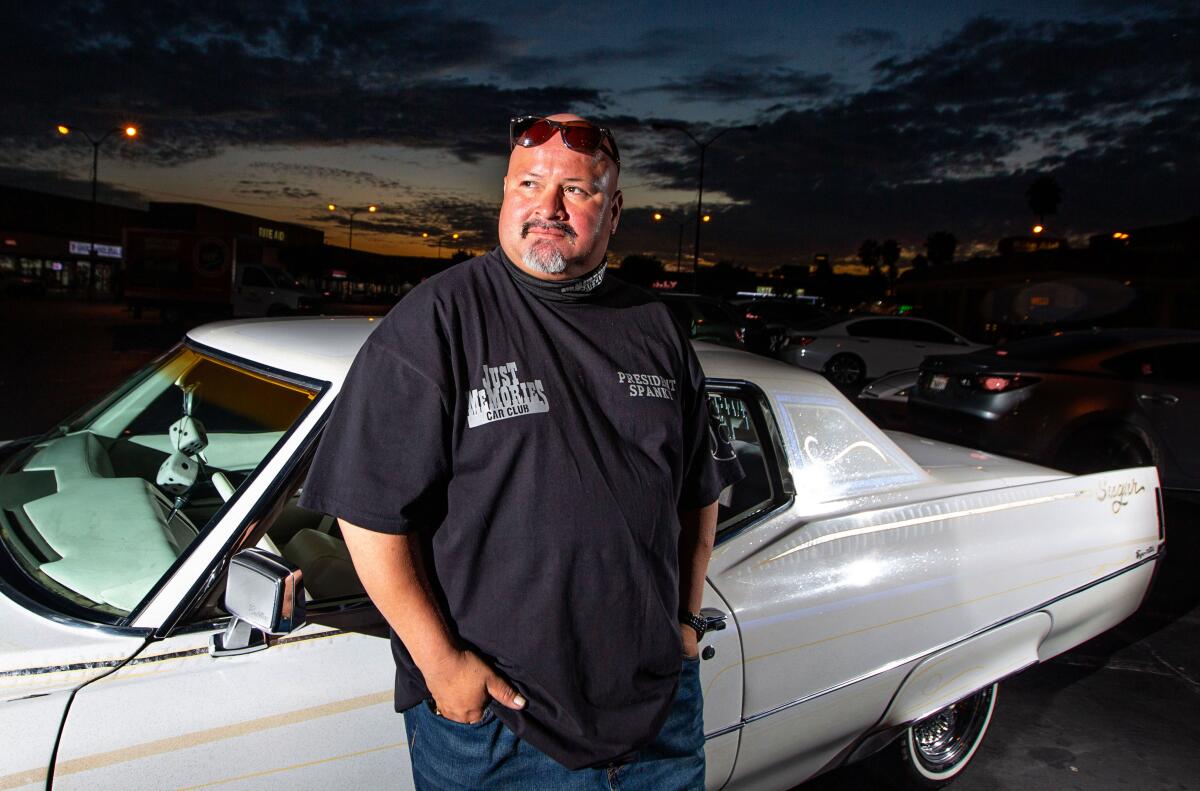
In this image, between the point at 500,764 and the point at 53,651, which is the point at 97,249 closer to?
the point at 53,651

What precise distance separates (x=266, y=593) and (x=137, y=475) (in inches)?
61.6

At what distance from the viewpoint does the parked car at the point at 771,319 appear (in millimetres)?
14590

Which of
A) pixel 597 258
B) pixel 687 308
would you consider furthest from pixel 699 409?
pixel 687 308

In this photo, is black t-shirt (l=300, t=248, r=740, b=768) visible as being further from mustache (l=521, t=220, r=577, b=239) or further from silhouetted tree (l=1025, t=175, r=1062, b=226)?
silhouetted tree (l=1025, t=175, r=1062, b=226)

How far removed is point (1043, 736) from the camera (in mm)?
3295

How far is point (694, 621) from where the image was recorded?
5.61 feet

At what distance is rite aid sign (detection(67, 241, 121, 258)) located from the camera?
5494 cm

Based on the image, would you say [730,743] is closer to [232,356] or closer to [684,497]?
[684,497]

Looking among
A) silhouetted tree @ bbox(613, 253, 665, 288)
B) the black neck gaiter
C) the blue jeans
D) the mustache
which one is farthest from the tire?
silhouetted tree @ bbox(613, 253, 665, 288)

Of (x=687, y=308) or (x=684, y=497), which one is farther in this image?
(x=687, y=308)

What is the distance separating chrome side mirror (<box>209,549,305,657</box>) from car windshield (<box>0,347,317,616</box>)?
34cm

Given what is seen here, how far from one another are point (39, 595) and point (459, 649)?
97 centimetres

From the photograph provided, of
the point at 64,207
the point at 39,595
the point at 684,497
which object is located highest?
the point at 64,207

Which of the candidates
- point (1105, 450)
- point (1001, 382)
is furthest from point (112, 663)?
point (1105, 450)
